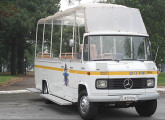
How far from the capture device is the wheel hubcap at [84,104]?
10.1 m

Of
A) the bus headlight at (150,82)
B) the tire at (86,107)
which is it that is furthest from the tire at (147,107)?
the tire at (86,107)

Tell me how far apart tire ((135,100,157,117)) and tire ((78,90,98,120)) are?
1760 millimetres

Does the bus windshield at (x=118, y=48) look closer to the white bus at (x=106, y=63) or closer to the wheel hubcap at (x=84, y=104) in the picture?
the white bus at (x=106, y=63)

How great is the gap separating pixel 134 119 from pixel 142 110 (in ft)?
2.81

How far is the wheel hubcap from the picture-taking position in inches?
398

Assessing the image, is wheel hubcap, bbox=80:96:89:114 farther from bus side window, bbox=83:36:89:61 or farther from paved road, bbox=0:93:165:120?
bus side window, bbox=83:36:89:61

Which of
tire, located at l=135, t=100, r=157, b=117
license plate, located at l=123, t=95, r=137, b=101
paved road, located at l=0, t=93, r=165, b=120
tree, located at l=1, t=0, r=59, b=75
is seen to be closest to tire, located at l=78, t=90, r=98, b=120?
paved road, located at l=0, t=93, r=165, b=120

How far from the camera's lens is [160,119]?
1053cm

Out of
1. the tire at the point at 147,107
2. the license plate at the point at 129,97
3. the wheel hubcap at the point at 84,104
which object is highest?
the license plate at the point at 129,97

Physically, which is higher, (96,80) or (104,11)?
(104,11)

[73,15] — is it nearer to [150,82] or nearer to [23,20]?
[150,82]

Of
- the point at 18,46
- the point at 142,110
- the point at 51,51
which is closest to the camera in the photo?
the point at 142,110

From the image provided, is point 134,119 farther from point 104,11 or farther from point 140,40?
point 104,11

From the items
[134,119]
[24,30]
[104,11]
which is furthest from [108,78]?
[24,30]
